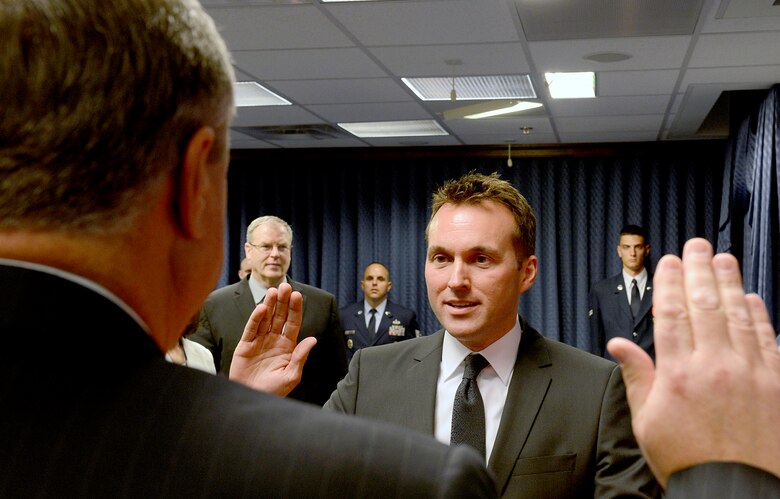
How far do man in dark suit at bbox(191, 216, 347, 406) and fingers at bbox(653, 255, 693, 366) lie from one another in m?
3.69

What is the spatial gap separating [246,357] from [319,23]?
2973 millimetres

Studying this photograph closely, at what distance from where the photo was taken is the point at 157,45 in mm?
619

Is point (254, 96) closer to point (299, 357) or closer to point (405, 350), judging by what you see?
point (405, 350)

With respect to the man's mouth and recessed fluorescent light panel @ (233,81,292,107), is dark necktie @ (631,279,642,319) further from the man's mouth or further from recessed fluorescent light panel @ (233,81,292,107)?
the man's mouth

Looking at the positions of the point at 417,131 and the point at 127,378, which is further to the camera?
the point at 417,131

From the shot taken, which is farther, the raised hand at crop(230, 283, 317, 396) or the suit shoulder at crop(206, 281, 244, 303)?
the suit shoulder at crop(206, 281, 244, 303)

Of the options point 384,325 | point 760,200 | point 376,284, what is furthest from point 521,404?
point 376,284

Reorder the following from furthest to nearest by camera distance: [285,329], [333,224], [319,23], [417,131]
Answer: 1. [333,224]
2. [417,131]
3. [319,23]
4. [285,329]

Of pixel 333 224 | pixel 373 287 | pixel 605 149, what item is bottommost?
pixel 373 287

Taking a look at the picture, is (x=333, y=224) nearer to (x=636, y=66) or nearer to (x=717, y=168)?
(x=717, y=168)

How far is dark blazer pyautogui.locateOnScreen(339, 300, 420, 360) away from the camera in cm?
737

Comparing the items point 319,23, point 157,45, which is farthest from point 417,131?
point 157,45

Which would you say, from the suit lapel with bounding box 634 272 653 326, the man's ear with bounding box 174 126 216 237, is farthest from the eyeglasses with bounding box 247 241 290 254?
the man's ear with bounding box 174 126 216 237

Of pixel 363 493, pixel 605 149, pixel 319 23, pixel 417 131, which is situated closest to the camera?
pixel 363 493
